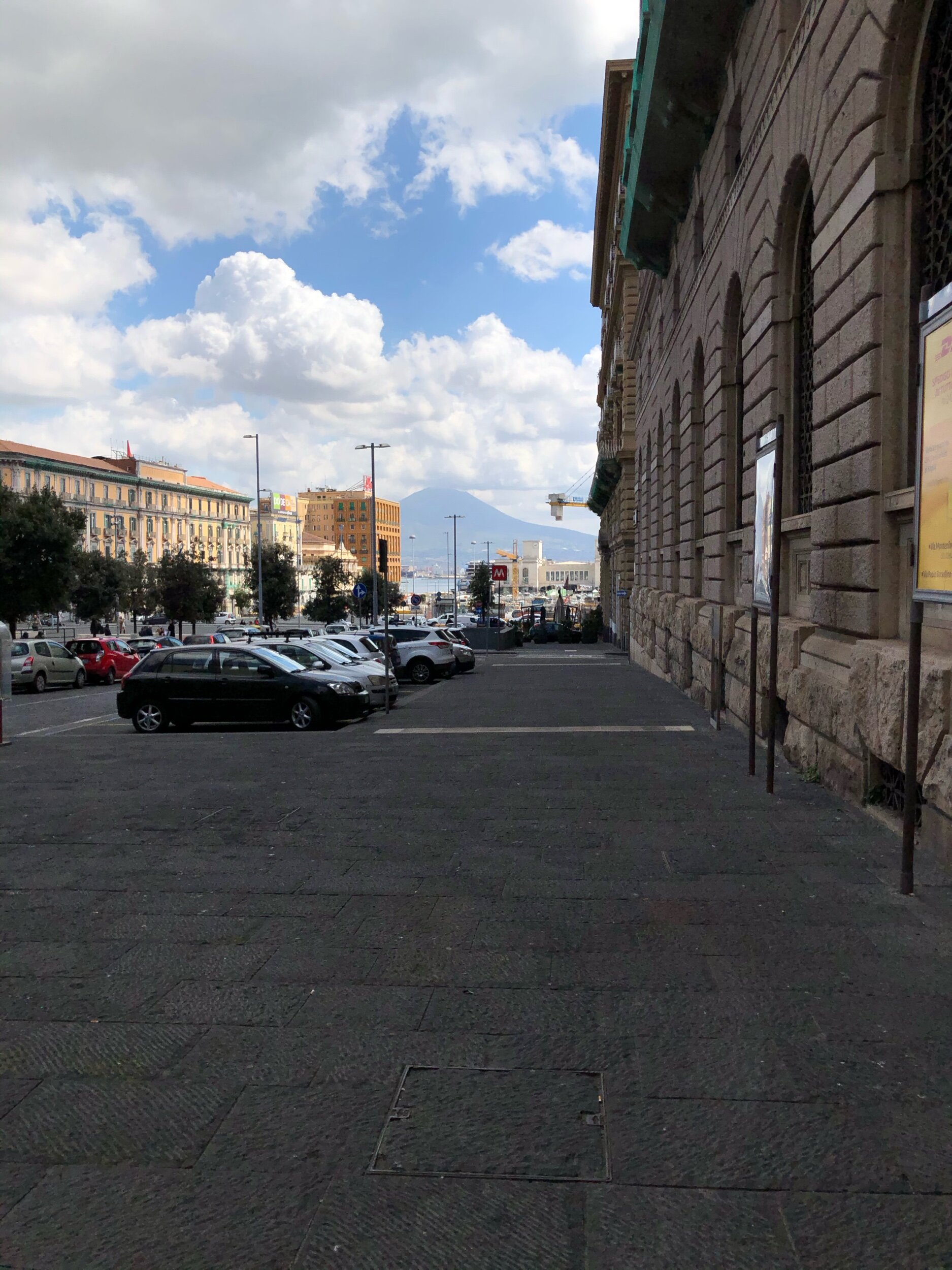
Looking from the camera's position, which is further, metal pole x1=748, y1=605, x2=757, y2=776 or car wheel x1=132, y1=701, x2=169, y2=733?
car wheel x1=132, y1=701, x2=169, y2=733

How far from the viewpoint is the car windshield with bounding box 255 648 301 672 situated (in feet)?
53.2

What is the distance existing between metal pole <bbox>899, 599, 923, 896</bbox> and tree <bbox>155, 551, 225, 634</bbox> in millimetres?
58605

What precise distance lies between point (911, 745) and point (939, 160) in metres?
4.16

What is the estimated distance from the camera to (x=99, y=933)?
5.26 metres

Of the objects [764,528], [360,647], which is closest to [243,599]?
[360,647]

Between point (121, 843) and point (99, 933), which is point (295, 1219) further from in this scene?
point (121, 843)

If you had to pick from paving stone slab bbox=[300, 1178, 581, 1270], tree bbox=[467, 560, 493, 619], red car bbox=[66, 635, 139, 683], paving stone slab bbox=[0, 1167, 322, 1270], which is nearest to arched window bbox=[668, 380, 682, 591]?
paving stone slab bbox=[300, 1178, 581, 1270]

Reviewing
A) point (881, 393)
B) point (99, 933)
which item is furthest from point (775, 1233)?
point (881, 393)

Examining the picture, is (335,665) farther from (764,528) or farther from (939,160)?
(939,160)

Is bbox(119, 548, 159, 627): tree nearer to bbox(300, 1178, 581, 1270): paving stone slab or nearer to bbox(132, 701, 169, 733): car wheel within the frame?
bbox(132, 701, 169, 733): car wheel

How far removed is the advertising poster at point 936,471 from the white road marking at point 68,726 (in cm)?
1424

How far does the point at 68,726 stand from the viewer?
62.0ft

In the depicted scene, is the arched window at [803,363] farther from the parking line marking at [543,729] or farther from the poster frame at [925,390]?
the poster frame at [925,390]

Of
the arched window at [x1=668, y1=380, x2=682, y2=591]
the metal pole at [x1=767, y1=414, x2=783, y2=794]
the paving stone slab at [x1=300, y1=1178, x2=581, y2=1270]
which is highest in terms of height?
the arched window at [x1=668, y1=380, x2=682, y2=591]
